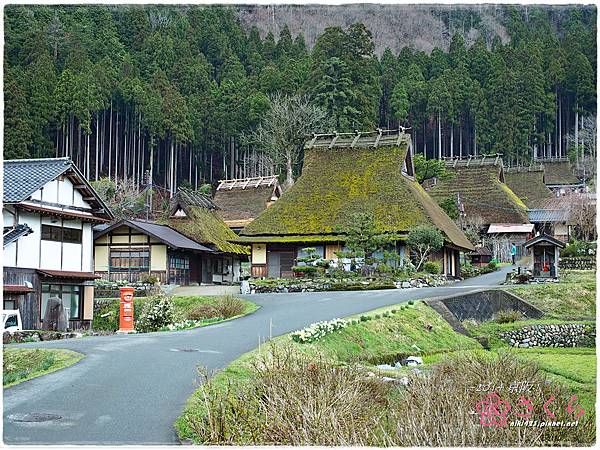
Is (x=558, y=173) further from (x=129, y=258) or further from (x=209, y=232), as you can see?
(x=129, y=258)

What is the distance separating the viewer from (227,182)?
167 feet

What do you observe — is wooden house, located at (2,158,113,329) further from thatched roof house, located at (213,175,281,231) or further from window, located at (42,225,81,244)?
thatched roof house, located at (213,175,281,231)

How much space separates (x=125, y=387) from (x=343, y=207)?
23.5 meters

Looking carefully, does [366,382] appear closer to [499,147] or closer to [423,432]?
[423,432]

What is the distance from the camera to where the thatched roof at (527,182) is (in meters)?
54.9

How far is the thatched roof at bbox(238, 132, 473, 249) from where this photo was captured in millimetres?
31344

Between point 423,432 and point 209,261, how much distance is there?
102 ft

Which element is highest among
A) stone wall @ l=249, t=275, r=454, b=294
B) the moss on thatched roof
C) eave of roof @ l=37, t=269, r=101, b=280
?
the moss on thatched roof

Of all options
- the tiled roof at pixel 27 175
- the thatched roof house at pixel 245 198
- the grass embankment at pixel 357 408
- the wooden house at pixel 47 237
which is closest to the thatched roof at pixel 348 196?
the wooden house at pixel 47 237

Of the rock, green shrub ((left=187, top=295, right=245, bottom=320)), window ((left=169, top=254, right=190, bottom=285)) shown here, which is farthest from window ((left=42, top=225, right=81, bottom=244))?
the rock

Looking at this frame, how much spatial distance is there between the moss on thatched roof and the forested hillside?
4.76 m

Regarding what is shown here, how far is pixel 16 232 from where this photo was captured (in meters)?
19.6

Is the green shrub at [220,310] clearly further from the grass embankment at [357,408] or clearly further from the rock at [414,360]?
the grass embankment at [357,408]

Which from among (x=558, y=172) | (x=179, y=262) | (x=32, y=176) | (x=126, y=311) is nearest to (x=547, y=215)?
(x=558, y=172)
